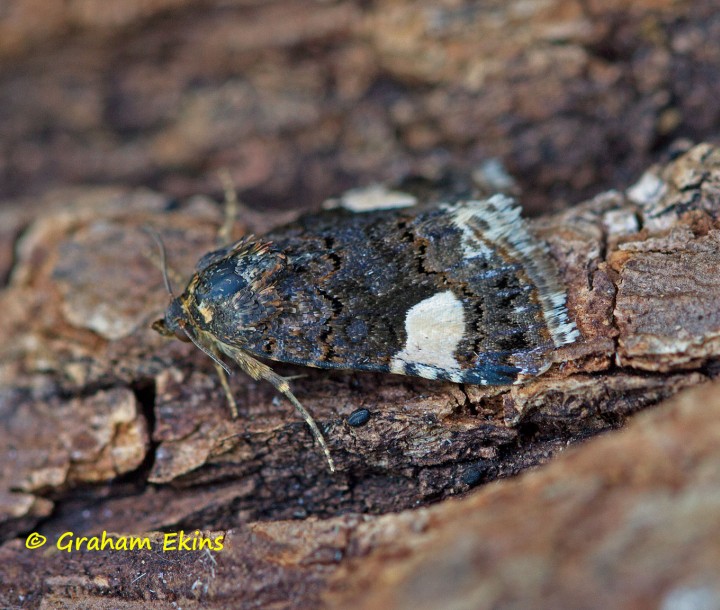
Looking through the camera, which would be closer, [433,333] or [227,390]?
[433,333]

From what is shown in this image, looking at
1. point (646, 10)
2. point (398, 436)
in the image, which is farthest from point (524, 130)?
point (398, 436)

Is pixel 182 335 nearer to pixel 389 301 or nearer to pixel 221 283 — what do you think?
pixel 221 283

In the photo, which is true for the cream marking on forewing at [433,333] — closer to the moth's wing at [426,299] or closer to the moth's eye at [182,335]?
the moth's wing at [426,299]

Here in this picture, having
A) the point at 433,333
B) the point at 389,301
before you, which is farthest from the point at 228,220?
the point at 433,333

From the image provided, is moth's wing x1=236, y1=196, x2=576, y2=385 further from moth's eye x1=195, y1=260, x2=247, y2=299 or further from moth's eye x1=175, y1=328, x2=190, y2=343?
moth's eye x1=175, y1=328, x2=190, y2=343

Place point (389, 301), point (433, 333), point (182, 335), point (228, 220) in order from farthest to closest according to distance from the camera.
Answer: point (228, 220), point (182, 335), point (389, 301), point (433, 333)

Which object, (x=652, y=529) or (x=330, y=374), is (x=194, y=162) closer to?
(x=330, y=374)

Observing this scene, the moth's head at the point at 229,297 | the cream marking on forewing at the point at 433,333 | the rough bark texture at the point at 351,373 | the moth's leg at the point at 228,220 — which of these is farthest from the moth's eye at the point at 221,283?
the cream marking on forewing at the point at 433,333
